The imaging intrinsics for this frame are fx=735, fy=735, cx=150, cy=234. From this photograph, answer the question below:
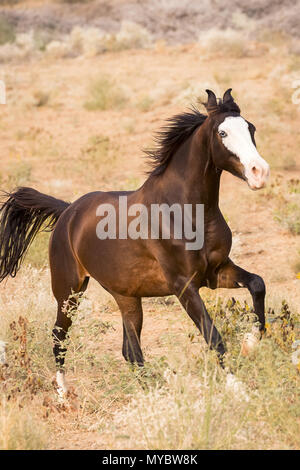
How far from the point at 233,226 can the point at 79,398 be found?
5950mm

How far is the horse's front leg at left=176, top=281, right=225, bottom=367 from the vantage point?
4625 millimetres

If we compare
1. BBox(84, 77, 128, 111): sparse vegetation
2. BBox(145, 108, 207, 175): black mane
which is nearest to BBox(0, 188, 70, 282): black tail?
BBox(145, 108, 207, 175): black mane

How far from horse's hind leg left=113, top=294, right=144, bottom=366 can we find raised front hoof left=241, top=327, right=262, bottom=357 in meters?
0.93

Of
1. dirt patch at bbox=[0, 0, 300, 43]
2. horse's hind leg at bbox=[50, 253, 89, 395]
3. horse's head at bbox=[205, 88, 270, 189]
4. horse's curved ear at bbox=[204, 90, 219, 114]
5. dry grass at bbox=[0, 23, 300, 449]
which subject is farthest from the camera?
dirt patch at bbox=[0, 0, 300, 43]

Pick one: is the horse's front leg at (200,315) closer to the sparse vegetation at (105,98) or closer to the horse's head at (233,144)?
the horse's head at (233,144)

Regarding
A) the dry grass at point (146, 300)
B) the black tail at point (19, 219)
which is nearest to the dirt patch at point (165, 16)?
the dry grass at point (146, 300)

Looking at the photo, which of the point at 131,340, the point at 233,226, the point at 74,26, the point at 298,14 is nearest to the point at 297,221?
the point at 233,226

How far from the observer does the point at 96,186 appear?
44.8ft

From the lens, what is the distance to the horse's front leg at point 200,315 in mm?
4625

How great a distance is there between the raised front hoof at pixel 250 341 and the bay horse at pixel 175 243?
127 mm

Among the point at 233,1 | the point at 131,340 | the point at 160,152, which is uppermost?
the point at 233,1

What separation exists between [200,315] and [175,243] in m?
0.51

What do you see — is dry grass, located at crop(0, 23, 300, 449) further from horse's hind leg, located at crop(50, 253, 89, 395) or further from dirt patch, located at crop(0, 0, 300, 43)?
dirt patch, located at crop(0, 0, 300, 43)

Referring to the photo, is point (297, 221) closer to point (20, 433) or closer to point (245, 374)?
point (245, 374)
